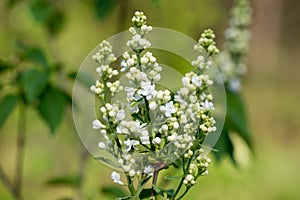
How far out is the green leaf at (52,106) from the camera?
6.61 ft

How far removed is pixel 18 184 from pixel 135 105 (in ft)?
5.12

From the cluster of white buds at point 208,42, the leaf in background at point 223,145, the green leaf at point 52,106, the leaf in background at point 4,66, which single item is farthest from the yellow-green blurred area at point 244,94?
the cluster of white buds at point 208,42

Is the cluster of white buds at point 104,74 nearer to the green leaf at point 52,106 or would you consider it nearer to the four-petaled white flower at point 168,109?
the four-petaled white flower at point 168,109

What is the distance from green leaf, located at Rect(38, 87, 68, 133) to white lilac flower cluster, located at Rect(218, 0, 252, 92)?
68 centimetres

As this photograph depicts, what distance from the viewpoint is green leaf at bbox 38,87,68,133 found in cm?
202

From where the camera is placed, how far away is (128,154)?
1.10m

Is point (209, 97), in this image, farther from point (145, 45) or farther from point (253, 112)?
point (253, 112)

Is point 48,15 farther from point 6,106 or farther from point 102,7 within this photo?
point 6,106

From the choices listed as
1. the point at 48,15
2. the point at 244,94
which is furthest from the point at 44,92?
the point at 244,94

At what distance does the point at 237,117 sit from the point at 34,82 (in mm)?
690

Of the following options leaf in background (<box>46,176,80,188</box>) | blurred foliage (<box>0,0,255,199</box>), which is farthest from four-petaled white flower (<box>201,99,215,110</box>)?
leaf in background (<box>46,176,80,188</box>)

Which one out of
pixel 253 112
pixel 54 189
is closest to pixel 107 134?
pixel 54 189

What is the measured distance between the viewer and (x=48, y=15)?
249 centimetres

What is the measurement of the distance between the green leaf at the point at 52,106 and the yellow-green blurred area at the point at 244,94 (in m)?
0.05
